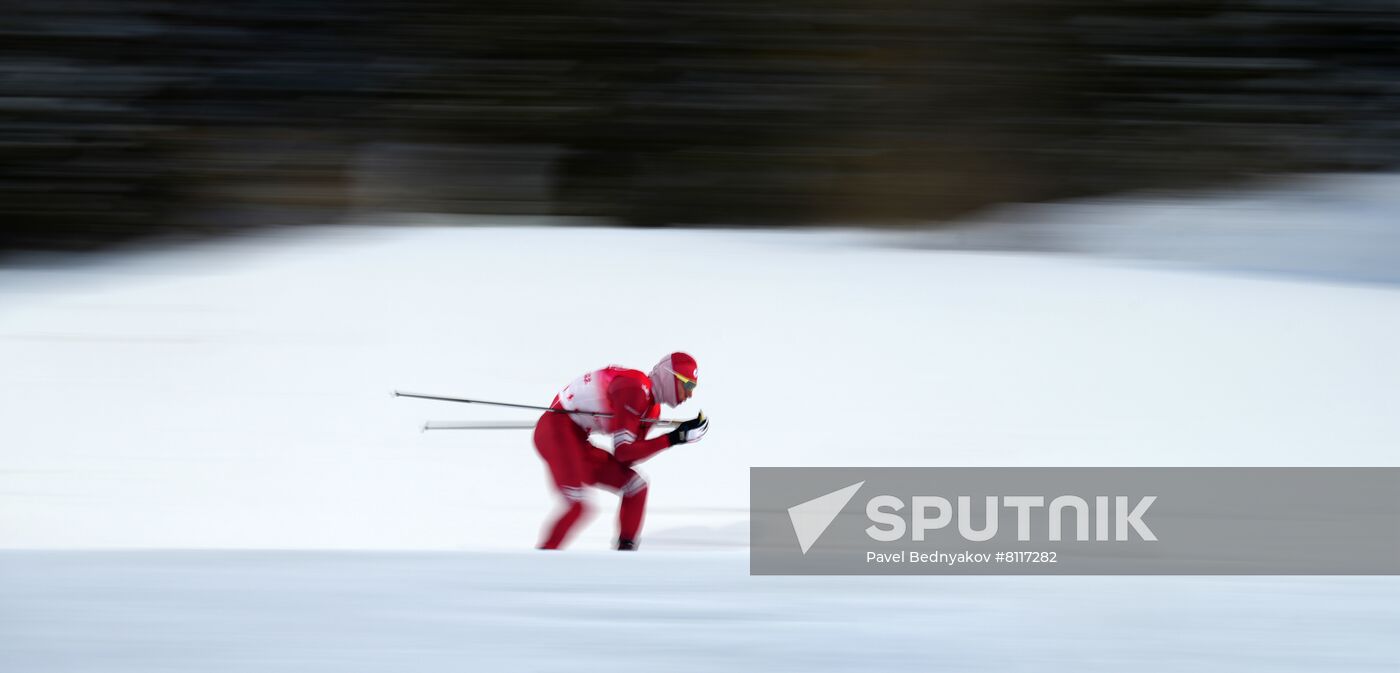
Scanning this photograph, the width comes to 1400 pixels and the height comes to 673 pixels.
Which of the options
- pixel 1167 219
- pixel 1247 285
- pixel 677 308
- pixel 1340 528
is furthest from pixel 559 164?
pixel 1340 528

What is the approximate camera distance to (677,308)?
22.8 feet

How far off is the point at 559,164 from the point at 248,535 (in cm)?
549

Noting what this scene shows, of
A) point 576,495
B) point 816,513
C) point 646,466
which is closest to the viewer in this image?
point 576,495

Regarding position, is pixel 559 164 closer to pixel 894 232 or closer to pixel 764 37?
pixel 764 37

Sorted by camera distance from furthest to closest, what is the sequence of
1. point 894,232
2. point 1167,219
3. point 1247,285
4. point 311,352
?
point 894,232 < point 1167,219 < point 1247,285 < point 311,352

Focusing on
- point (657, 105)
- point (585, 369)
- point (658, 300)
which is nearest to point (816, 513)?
point (585, 369)

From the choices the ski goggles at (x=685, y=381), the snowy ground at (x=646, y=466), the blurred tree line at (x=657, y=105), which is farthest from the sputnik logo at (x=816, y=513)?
→ the blurred tree line at (x=657, y=105)

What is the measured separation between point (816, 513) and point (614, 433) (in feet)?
2.45

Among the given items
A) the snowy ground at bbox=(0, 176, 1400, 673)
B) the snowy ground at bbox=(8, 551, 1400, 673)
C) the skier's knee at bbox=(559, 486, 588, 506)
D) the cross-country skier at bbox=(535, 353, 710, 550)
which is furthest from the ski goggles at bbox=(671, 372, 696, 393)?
the snowy ground at bbox=(8, 551, 1400, 673)

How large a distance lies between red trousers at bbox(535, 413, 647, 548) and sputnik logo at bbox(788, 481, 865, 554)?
515 millimetres

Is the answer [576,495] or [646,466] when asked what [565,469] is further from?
[646,466]

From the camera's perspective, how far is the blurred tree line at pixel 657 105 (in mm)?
9117

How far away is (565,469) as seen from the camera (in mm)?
4363

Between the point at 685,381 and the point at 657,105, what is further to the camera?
the point at 657,105
